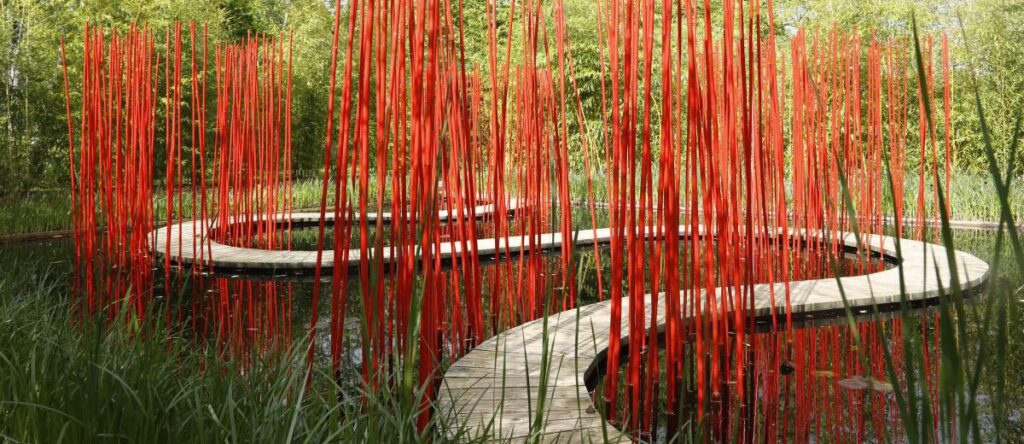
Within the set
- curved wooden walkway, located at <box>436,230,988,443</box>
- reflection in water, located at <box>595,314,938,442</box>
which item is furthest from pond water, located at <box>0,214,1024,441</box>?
curved wooden walkway, located at <box>436,230,988,443</box>

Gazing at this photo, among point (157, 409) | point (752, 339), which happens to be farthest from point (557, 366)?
point (157, 409)

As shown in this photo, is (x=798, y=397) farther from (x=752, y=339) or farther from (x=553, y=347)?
(x=553, y=347)

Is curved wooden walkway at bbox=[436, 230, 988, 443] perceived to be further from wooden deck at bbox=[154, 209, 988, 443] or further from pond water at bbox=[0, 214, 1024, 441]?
pond water at bbox=[0, 214, 1024, 441]

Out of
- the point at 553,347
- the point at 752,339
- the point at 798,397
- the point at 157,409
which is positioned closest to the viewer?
the point at 157,409

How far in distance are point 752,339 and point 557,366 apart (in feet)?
1.46

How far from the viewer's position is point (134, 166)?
2996mm

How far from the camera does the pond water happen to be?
1.68 meters

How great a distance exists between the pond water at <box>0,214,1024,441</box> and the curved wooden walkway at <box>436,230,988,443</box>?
11 cm

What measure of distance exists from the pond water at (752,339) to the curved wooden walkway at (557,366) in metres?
0.11

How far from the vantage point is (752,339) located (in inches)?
62.6

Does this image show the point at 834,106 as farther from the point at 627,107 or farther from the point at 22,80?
the point at 22,80

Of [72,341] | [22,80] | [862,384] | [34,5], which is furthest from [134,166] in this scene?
[34,5]

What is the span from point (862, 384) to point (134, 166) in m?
2.55

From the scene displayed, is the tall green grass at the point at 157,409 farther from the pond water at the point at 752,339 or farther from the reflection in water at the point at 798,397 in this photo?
the reflection in water at the point at 798,397
